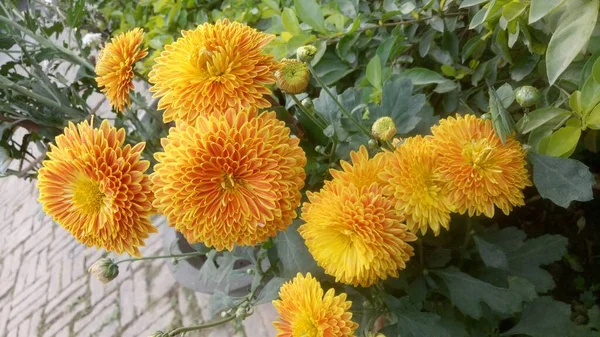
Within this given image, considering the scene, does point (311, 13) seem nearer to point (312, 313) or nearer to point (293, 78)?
point (293, 78)

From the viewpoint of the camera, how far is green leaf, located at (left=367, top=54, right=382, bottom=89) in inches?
41.0

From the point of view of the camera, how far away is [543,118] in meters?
0.80

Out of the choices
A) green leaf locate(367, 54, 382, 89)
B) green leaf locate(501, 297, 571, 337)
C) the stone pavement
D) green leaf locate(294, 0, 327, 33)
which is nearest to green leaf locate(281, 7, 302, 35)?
green leaf locate(294, 0, 327, 33)

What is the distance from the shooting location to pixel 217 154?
71 cm

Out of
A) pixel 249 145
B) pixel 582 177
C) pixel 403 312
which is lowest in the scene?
pixel 403 312

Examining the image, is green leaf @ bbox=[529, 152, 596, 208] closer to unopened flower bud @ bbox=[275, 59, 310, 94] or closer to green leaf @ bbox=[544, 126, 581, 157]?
green leaf @ bbox=[544, 126, 581, 157]

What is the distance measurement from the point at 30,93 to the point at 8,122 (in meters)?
0.12

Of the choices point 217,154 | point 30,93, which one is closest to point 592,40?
point 217,154

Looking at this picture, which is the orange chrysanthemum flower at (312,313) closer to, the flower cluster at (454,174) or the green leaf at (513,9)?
the flower cluster at (454,174)

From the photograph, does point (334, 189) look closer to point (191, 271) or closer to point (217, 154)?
point (217, 154)

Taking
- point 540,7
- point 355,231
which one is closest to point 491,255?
point 355,231

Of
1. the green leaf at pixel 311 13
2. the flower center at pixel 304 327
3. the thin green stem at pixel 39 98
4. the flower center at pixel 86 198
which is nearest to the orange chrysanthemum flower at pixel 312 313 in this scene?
the flower center at pixel 304 327

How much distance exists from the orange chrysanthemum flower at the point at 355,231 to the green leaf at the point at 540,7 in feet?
0.99

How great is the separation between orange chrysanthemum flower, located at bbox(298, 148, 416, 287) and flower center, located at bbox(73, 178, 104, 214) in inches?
12.4
